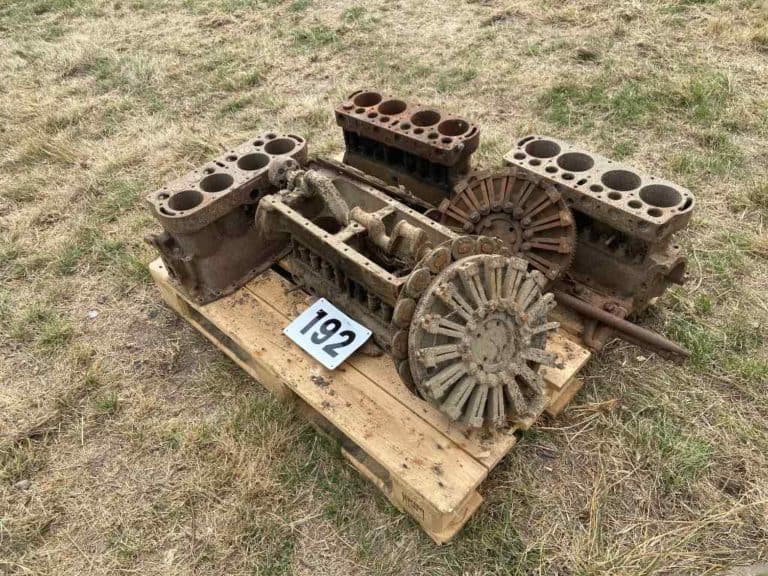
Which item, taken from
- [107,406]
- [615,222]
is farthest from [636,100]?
[107,406]

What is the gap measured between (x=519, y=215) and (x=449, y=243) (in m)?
0.78

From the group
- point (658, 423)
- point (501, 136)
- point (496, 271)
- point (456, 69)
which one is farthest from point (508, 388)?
point (456, 69)

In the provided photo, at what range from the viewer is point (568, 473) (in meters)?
2.69

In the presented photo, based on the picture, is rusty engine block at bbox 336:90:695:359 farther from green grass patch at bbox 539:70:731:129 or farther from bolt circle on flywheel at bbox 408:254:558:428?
green grass patch at bbox 539:70:731:129

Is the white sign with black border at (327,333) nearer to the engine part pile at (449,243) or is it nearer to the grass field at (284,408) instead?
the engine part pile at (449,243)

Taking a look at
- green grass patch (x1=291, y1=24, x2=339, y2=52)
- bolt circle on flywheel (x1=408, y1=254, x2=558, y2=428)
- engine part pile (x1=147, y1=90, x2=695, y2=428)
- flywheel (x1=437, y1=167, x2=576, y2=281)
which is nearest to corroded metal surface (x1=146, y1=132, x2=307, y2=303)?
engine part pile (x1=147, y1=90, x2=695, y2=428)

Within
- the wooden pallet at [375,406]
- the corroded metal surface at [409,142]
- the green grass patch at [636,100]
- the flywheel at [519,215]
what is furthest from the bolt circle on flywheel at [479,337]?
the green grass patch at [636,100]

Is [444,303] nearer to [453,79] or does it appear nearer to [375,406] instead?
[375,406]

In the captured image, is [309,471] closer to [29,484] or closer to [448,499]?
[448,499]

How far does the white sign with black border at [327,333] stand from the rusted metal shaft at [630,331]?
111 cm

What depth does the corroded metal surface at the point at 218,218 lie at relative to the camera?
288 centimetres

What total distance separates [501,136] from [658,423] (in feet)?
9.02

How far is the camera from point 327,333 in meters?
2.86

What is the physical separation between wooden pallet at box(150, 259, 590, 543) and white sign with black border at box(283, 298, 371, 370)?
0.06m
